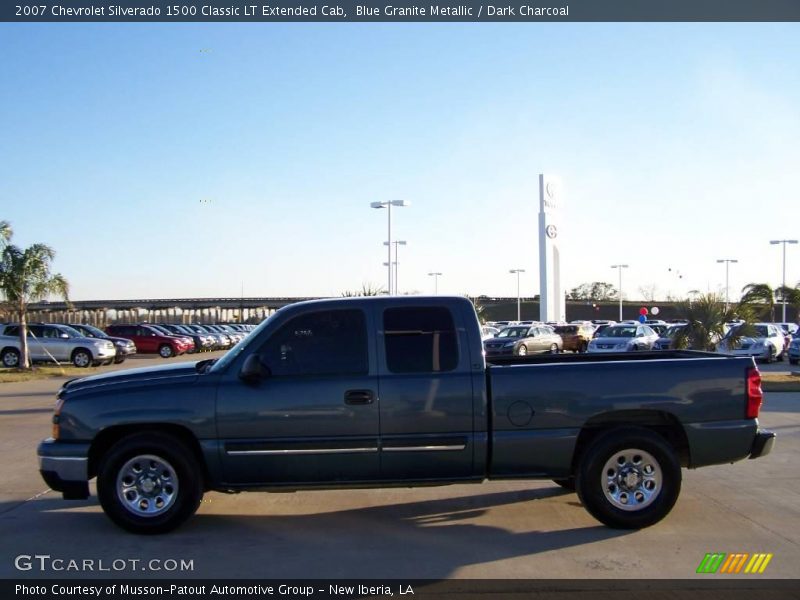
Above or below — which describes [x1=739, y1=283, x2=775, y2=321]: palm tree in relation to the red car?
above

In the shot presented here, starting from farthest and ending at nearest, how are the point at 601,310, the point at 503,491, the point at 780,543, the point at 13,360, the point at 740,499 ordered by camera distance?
the point at 601,310 → the point at 13,360 → the point at 503,491 → the point at 740,499 → the point at 780,543

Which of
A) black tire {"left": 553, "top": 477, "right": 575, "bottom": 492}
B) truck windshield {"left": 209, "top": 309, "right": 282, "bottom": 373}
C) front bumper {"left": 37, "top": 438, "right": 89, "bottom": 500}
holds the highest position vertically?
truck windshield {"left": 209, "top": 309, "right": 282, "bottom": 373}

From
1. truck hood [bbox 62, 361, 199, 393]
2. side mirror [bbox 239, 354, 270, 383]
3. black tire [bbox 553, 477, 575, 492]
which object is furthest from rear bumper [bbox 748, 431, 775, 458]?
truck hood [bbox 62, 361, 199, 393]

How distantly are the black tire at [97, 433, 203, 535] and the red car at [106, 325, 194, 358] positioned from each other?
3447 centimetres

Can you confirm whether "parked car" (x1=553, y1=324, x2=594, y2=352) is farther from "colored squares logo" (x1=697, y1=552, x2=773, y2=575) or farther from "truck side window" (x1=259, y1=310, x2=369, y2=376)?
"colored squares logo" (x1=697, y1=552, x2=773, y2=575)

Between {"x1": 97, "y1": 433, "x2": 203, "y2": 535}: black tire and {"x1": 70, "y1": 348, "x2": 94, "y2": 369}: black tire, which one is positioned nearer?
{"x1": 97, "y1": 433, "x2": 203, "y2": 535}: black tire

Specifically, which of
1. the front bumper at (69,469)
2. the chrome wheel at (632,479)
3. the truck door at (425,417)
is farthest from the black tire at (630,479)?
the front bumper at (69,469)

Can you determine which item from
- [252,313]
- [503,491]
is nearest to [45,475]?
[503,491]

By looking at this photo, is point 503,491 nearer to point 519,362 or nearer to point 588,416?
point 519,362

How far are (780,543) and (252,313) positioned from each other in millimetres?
140815

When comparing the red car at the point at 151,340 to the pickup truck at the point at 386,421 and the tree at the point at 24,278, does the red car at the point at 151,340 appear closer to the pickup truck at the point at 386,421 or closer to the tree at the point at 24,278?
the tree at the point at 24,278

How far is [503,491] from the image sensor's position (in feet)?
27.3

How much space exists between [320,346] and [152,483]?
1.89m

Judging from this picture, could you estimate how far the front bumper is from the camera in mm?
6633
